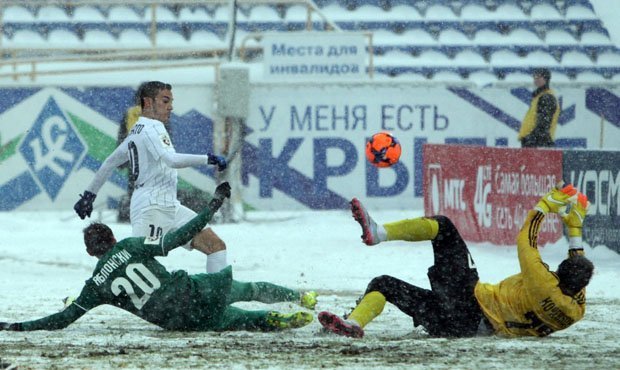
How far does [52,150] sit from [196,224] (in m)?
10.7

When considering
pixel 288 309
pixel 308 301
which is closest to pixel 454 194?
pixel 288 309

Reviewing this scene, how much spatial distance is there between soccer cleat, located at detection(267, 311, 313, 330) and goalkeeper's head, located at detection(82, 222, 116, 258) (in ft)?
3.85

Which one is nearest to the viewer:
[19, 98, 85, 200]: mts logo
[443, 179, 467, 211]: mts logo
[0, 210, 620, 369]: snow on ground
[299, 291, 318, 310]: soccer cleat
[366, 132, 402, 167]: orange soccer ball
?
[0, 210, 620, 369]: snow on ground

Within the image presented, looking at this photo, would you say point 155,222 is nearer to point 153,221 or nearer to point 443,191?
point 153,221

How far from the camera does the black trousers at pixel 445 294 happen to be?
754 centimetres

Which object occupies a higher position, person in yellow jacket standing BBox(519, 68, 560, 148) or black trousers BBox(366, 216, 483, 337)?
person in yellow jacket standing BBox(519, 68, 560, 148)

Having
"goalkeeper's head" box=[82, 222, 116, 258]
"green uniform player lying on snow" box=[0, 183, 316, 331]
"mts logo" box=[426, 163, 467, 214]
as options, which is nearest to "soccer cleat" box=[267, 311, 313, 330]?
"green uniform player lying on snow" box=[0, 183, 316, 331]

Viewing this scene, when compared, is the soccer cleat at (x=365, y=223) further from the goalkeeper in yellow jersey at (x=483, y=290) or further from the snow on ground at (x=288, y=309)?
the snow on ground at (x=288, y=309)

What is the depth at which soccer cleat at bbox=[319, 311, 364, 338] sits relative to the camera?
7.40 meters

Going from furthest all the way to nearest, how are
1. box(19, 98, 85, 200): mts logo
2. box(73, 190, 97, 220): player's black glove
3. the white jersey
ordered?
box(19, 98, 85, 200): mts logo → box(73, 190, 97, 220): player's black glove → the white jersey

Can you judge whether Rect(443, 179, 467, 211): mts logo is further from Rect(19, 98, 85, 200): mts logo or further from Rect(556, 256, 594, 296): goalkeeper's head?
Rect(556, 256, 594, 296): goalkeeper's head

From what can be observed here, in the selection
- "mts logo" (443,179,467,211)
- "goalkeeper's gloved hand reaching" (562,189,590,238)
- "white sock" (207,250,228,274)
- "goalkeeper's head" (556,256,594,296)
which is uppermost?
"mts logo" (443,179,467,211)

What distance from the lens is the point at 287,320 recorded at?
307 inches

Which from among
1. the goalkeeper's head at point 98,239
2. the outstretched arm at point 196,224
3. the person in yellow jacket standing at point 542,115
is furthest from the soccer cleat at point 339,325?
the person in yellow jacket standing at point 542,115
